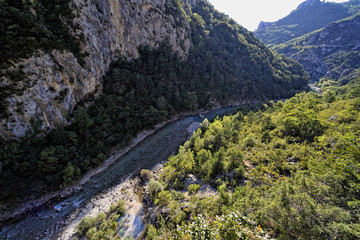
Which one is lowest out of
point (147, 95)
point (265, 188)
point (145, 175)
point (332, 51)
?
point (332, 51)

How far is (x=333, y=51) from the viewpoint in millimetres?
122125

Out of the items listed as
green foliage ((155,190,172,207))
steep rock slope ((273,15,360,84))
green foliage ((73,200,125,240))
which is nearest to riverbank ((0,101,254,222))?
green foliage ((73,200,125,240))

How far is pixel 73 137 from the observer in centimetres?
2386

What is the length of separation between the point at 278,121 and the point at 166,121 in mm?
28769

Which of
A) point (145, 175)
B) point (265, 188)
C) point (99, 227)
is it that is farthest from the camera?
point (145, 175)

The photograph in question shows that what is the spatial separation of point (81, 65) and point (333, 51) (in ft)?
610

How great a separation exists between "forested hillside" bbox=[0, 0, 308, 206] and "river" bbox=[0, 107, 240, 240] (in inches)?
98.2

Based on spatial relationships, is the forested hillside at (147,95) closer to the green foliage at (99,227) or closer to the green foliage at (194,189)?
the green foliage at (99,227)

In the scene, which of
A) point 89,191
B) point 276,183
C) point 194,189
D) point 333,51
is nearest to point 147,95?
point 89,191

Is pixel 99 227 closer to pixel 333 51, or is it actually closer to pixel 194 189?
pixel 194 189

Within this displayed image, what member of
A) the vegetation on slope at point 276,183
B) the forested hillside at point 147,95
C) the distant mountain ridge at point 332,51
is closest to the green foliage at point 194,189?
the vegetation on slope at point 276,183

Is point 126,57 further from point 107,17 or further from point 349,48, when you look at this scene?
point 349,48

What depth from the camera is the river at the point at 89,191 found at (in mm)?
16422

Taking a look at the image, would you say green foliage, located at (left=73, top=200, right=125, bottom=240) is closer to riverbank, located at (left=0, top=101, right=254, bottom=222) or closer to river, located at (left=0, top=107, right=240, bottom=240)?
river, located at (left=0, top=107, right=240, bottom=240)
